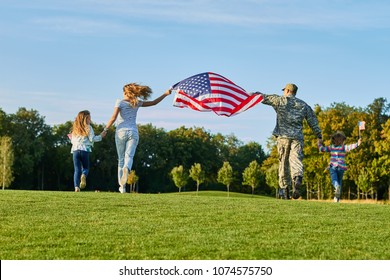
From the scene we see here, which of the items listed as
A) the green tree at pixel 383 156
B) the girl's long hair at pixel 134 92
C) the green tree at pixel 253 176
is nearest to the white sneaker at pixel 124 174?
the girl's long hair at pixel 134 92

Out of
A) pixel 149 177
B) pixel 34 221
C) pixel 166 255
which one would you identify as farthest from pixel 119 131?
pixel 149 177

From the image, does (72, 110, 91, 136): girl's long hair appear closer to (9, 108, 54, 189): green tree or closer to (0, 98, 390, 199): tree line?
(0, 98, 390, 199): tree line

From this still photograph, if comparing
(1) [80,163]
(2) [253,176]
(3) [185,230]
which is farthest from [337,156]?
(2) [253,176]

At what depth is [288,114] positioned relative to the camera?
1550 centimetres

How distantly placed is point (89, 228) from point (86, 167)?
7456 millimetres

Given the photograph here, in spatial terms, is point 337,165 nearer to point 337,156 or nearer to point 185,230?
point 337,156

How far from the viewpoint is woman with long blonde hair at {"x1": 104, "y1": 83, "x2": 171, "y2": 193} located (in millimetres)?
16297

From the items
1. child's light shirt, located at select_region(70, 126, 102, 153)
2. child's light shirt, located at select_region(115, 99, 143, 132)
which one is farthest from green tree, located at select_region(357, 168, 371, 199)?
child's light shirt, located at select_region(70, 126, 102, 153)

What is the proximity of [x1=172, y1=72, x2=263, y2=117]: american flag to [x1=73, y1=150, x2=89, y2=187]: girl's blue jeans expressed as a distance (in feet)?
10.0

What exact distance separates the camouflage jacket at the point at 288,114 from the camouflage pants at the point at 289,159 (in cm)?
17

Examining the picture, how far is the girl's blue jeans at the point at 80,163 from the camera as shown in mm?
16688

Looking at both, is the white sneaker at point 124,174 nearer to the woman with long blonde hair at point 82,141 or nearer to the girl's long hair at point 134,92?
the woman with long blonde hair at point 82,141

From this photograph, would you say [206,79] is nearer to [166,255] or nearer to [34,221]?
[34,221]

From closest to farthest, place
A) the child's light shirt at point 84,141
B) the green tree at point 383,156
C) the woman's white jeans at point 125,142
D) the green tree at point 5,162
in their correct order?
the woman's white jeans at point 125,142 → the child's light shirt at point 84,141 → the green tree at point 383,156 → the green tree at point 5,162
